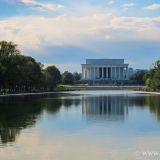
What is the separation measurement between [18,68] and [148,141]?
81.0 m

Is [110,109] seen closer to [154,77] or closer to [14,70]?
[14,70]

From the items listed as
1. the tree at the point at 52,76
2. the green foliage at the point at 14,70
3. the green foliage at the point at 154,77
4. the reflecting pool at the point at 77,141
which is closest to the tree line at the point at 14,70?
the green foliage at the point at 14,70

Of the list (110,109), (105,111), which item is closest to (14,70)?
(110,109)

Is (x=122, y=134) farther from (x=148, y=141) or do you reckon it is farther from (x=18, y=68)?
(x=18, y=68)

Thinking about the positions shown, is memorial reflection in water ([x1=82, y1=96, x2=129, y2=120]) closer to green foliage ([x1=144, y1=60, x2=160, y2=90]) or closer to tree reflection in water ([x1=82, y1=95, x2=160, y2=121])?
tree reflection in water ([x1=82, y1=95, x2=160, y2=121])

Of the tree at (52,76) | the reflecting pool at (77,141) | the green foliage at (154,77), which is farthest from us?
the tree at (52,76)

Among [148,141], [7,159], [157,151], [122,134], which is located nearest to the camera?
[7,159]

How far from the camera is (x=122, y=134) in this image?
87.6 ft

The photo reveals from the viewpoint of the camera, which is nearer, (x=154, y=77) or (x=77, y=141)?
(x=77, y=141)

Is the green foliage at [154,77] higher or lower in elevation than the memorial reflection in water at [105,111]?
higher

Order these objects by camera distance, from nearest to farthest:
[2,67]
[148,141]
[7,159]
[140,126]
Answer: [7,159] < [148,141] < [140,126] < [2,67]

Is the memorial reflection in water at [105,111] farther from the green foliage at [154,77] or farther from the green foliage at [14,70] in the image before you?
the green foliage at [154,77]

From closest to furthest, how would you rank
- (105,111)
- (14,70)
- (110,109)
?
1. (105,111)
2. (110,109)
3. (14,70)

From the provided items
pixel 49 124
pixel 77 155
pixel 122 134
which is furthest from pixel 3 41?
pixel 77 155
